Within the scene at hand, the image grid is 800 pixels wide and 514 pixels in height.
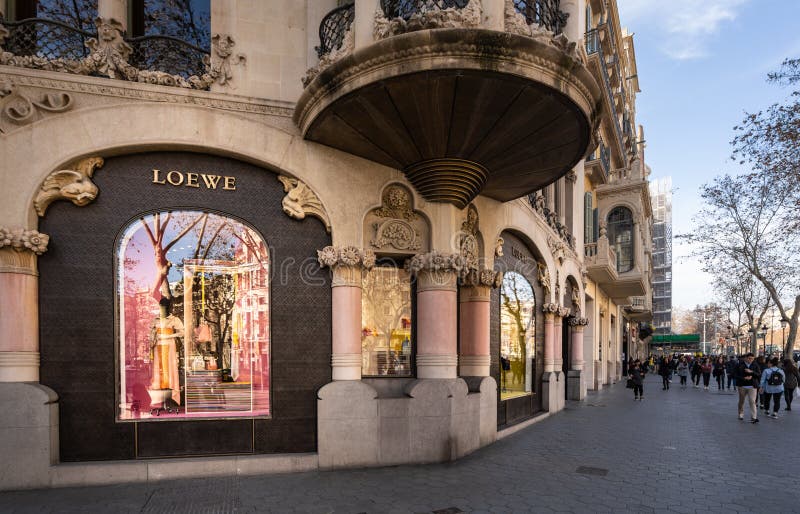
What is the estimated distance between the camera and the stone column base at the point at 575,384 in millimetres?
17734

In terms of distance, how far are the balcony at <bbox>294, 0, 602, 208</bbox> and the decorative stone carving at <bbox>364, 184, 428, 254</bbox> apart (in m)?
0.39

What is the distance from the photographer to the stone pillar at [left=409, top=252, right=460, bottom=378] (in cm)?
829

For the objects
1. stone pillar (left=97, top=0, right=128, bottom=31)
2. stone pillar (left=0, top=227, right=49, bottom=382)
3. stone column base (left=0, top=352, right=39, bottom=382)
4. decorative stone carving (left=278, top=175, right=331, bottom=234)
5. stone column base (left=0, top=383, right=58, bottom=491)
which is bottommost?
stone column base (left=0, top=383, right=58, bottom=491)

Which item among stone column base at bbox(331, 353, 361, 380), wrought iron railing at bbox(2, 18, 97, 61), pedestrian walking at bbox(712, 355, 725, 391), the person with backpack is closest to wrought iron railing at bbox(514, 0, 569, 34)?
stone column base at bbox(331, 353, 361, 380)

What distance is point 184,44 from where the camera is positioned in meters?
7.58

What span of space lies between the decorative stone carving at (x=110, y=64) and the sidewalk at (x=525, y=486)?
590 cm

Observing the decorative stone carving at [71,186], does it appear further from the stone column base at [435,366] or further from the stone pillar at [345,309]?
the stone column base at [435,366]

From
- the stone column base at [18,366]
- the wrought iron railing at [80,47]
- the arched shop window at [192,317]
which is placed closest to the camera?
the stone column base at [18,366]

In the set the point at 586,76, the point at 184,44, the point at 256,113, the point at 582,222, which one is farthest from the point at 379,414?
the point at 582,222

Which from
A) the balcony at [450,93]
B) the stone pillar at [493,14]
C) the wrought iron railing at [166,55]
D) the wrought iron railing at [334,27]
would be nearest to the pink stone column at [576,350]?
the balcony at [450,93]

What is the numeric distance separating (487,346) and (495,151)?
3.93 m

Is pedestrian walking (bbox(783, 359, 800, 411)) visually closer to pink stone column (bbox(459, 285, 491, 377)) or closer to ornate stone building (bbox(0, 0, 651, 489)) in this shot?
pink stone column (bbox(459, 285, 491, 377))

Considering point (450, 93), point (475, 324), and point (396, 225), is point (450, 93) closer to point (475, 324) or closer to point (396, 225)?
point (396, 225)

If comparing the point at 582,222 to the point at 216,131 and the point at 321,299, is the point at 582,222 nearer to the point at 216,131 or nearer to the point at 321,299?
the point at 321,299
